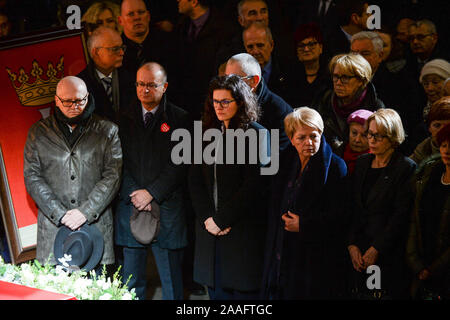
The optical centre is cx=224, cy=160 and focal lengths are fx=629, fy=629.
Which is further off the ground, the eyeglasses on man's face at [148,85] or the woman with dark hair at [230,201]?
the eyeglasses on man's face at [148,85]

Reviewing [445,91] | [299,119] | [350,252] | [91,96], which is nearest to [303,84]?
[299,119]

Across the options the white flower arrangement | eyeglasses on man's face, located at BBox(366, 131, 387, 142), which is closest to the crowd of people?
eyeglasses on man's face, located at BBox(366, 131, 387, 142)

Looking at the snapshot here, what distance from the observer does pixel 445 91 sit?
4656mm

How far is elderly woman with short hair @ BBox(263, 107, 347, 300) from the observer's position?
4465 millimetres

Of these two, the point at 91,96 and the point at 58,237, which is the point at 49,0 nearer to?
the point at 91,96

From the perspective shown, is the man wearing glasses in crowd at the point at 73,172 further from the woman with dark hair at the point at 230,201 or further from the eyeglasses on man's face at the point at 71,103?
the woman with dark hair at the point at 230,201

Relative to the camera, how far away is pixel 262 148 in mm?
4637

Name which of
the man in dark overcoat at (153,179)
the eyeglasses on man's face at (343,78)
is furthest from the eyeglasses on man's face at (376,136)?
the man in dark overcoat at (153,179)

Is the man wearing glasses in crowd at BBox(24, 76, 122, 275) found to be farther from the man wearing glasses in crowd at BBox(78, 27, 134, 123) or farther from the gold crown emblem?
the gold crown emblem

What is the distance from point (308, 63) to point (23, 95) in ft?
7.99

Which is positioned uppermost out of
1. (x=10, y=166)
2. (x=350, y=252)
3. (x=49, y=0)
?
(x=49, y=0)

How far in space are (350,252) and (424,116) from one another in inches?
46.3

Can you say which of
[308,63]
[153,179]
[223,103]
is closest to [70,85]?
[153,179]

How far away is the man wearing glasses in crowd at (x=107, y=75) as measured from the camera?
525 cm
